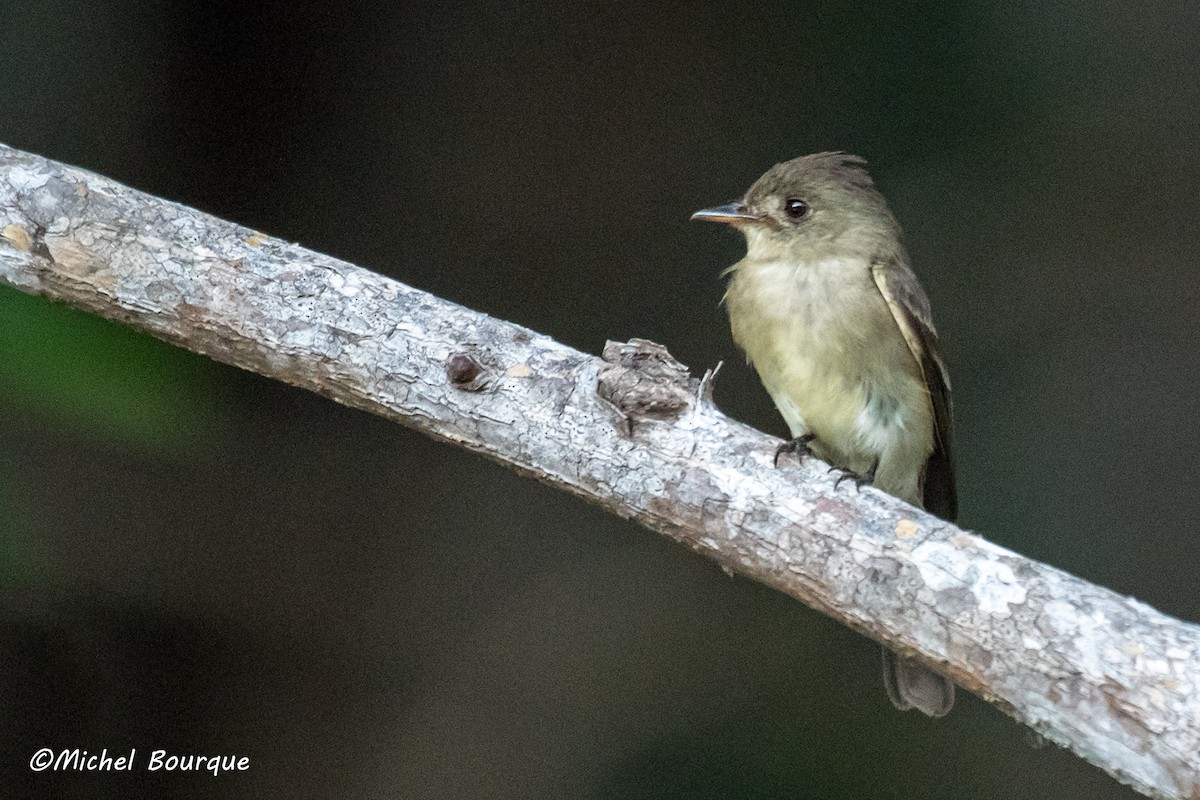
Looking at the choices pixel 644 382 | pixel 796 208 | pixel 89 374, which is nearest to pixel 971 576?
pixel 644 382

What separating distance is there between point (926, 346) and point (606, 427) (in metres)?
1.12

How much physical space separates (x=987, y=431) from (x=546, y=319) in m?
1.53

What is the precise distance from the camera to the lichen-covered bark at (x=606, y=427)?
2025 millimetres

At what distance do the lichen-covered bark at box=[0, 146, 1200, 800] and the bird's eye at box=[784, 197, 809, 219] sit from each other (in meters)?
1.03

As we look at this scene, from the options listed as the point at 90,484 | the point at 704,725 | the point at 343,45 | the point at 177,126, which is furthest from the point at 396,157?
the point at 704,725

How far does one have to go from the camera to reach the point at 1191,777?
1.86m

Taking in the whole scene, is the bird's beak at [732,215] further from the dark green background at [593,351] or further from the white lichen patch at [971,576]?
the white lichen patch at [971,576]

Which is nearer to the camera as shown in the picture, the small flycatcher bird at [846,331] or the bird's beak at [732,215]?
the small flycatcher bird at [846,331]

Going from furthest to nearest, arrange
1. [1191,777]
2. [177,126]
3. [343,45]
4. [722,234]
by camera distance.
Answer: [722,234] → [343,45] → [177,126] → [1191,777]

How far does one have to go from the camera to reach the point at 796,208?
3277 mm

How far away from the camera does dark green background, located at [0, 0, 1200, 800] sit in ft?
12.6

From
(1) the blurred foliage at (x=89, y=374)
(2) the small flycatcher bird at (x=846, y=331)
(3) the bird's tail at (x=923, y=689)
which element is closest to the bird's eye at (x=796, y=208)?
(2) the small flycatcher bird at (x=846, y=331)

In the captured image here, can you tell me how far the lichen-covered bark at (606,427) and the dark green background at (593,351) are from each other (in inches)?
48.0

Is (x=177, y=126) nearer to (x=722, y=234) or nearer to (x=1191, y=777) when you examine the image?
(x=722, y=234)
